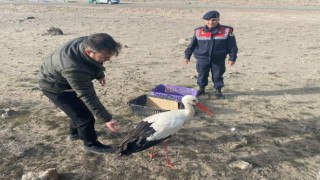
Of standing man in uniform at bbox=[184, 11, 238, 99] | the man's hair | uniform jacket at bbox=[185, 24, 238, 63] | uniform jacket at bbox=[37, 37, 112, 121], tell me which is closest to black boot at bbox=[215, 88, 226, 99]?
standing man in uniform at bbox=[184, 11, 238, 99]

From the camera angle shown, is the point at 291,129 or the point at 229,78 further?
the point at 229,78

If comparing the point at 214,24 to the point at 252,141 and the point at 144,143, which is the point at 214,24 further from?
the point at 144,143

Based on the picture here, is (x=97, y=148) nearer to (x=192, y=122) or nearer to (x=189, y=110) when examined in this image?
(x=189, y=110)

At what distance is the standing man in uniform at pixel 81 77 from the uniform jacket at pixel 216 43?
3371 millimetres

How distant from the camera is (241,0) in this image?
4531cm

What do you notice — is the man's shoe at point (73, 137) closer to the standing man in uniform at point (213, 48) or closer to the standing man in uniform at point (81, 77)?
the standing man in uniform at point (81, 77)

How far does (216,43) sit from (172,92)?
64.5 inches

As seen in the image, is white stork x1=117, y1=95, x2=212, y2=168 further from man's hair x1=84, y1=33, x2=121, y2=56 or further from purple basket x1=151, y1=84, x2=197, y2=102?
purple basket x1=151, y1=84, x2=197, y2=102

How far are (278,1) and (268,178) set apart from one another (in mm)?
42070

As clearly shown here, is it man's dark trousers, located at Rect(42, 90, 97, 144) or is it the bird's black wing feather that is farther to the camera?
man's dark trousers, located at Rect(42, 90, 97, 144)

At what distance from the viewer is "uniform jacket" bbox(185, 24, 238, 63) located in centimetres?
805

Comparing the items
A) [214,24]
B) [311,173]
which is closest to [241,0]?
[214,24]

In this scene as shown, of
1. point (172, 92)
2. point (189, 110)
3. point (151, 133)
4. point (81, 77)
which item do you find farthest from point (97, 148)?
point (172, 92)

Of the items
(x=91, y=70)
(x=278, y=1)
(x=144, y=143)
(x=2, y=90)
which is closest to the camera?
(x=91, y=70)
